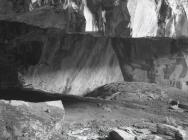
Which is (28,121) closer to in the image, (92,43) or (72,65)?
(72,65)

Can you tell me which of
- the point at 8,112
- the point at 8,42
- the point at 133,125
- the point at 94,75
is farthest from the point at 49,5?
the point at 94,75

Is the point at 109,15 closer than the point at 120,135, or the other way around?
the point at 120,135

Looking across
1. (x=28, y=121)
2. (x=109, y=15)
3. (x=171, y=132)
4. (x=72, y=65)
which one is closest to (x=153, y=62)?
(x=72, y=65)

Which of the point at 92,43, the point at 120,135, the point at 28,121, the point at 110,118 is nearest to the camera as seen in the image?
the point at 28,121

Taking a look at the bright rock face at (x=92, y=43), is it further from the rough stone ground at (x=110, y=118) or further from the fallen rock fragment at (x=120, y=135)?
the fallen rock fragment at (x=120, y=135)

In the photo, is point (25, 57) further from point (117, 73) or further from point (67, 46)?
point (117, 73)

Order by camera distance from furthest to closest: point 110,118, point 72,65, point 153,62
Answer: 1. point 153,62
2. point 72,65
3. point 110,118

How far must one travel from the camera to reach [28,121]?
2764 millimetres

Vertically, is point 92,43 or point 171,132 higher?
point 92,43

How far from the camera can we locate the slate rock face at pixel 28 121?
8.77 ft

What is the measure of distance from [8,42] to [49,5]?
74.3 inches

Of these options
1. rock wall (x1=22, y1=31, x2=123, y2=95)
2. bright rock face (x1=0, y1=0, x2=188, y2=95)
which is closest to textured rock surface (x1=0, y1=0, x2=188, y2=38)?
bright rock face (x1=0, y1=0, x2=188, y2=95)

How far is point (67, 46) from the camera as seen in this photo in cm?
543

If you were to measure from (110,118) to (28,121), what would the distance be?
1.24 meters
